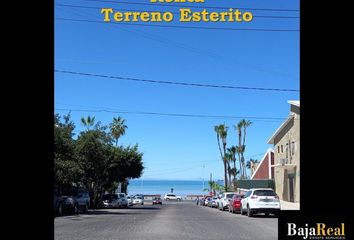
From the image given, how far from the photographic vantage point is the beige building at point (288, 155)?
4556cm

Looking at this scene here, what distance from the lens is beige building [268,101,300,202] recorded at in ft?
149

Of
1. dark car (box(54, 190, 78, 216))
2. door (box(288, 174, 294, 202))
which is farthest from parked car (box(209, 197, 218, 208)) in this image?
dark car (box(54, 190, 78, 216))

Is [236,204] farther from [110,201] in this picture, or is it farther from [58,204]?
[110,201]

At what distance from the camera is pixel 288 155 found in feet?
160

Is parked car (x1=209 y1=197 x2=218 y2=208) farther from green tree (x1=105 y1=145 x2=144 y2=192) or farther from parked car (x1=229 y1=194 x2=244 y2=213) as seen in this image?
parked car (x1=229 y1=194 x2=244 y2=213)

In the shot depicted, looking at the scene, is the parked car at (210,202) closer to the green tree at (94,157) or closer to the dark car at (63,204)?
the green tree at (94,157)

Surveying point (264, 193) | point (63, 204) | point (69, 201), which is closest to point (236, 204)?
point (264, 193)

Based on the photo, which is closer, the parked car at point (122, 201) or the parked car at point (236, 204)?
the parked car at point (236, 204)
